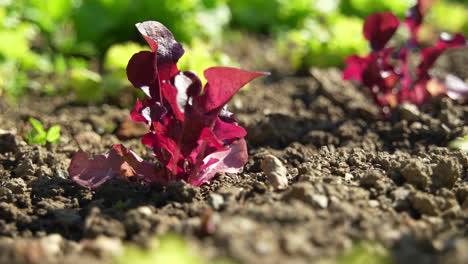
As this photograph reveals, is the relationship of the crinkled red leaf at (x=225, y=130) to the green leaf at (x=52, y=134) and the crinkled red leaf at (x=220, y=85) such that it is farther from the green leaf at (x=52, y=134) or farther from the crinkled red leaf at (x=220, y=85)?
the green leaf at (x=52, y=134)

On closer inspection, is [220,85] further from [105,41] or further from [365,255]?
[105,41]

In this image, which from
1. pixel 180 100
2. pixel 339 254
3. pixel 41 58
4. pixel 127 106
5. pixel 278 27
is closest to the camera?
pixel 339 254

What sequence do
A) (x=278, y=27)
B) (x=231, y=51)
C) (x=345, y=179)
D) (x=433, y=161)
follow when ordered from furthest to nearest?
(x=278, y=27) → (x=231, y=51) → (x=433, y=161) → (x=345, y=179)

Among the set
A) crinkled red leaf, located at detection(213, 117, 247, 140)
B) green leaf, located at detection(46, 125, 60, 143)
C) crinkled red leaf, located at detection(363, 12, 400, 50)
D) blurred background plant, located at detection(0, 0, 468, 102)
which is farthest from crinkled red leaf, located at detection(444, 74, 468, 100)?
green leaf, located at detection(46, 125, 60, 143)

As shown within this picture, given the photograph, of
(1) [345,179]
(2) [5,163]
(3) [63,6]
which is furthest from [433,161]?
(3) [63,6]

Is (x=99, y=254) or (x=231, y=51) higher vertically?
(x=99, y=254)

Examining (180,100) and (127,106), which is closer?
(180,100)

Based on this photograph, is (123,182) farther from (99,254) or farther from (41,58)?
(41,58)

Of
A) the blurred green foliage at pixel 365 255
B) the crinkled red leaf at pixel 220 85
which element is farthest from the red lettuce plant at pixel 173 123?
the blurred green foliage at pixel 365 255
